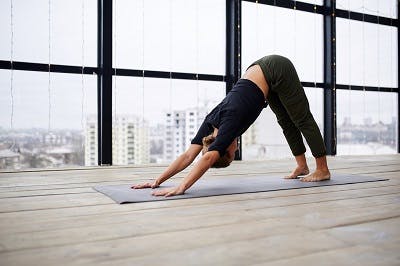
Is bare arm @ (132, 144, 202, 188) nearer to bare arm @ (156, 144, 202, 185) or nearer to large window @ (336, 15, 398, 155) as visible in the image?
bare arm @ (156, 144, 202, 185)

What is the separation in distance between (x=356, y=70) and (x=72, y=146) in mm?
4419

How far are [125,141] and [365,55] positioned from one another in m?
4.13

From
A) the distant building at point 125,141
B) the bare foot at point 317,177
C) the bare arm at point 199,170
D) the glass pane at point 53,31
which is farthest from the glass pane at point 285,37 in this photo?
the bare arm at point 199,170

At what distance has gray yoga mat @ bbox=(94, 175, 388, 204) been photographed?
190 centimetres

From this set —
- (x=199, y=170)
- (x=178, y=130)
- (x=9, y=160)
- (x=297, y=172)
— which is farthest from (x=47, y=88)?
(x=297, y=172)

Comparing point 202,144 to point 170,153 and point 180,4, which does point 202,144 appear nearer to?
point 170,153

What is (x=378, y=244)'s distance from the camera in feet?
3.67

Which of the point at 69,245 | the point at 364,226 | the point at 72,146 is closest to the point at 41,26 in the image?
the point at 72,146

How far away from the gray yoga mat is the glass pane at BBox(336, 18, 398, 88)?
3482 millimetres

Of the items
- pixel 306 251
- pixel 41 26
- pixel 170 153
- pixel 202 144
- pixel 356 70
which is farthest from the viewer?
pixel 356 70

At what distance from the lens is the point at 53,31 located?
3.90m

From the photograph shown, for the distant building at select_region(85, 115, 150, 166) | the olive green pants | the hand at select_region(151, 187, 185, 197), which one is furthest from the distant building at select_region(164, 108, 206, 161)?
the hand at select_region(151, 187, 185, 197)

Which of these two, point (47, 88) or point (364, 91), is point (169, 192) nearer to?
point (47, 88)

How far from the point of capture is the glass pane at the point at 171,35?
421cm
